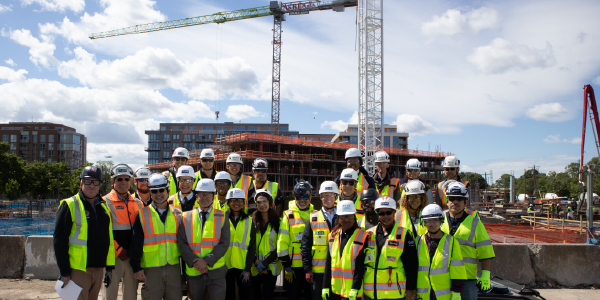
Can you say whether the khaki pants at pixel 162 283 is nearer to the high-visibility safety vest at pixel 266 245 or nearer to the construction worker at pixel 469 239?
the high-visibility safety vest at pixel 266 245

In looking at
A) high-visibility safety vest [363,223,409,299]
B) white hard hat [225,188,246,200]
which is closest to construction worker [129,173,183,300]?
white hard hat [225,188,246,200]

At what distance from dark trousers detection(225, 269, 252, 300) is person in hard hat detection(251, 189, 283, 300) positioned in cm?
24

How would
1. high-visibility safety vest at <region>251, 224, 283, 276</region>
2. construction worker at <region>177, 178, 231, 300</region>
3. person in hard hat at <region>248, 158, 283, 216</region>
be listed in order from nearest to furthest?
construction worker at <region>177, 178, 231, 300</region> < high-visibility safety vest at <region>251, 224, 283, 276</region> < person in hard hat at <region>248, 158, 283, 216</region>

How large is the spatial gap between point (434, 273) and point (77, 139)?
4933 inches

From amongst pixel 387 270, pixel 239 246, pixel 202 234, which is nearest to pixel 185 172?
pixel 202 234

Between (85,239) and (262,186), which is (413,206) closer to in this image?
(262,186)

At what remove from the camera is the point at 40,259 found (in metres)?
8.04

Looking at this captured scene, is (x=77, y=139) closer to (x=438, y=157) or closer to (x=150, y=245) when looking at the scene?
(x=438, y=157)

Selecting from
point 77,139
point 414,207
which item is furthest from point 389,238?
point 77,139

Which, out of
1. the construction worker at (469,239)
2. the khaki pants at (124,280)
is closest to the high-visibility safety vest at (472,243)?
the construction worker at (469,239)

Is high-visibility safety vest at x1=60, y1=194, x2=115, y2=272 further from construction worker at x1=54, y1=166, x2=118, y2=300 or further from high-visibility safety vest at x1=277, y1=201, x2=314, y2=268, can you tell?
high-visibility safety vest at x1=277, y1=201, x2=314, y2=268

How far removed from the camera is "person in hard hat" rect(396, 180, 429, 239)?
16.3ft

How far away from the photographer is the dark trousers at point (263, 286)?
5.23m

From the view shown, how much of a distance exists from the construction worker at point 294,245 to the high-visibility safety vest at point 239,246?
462 mm
